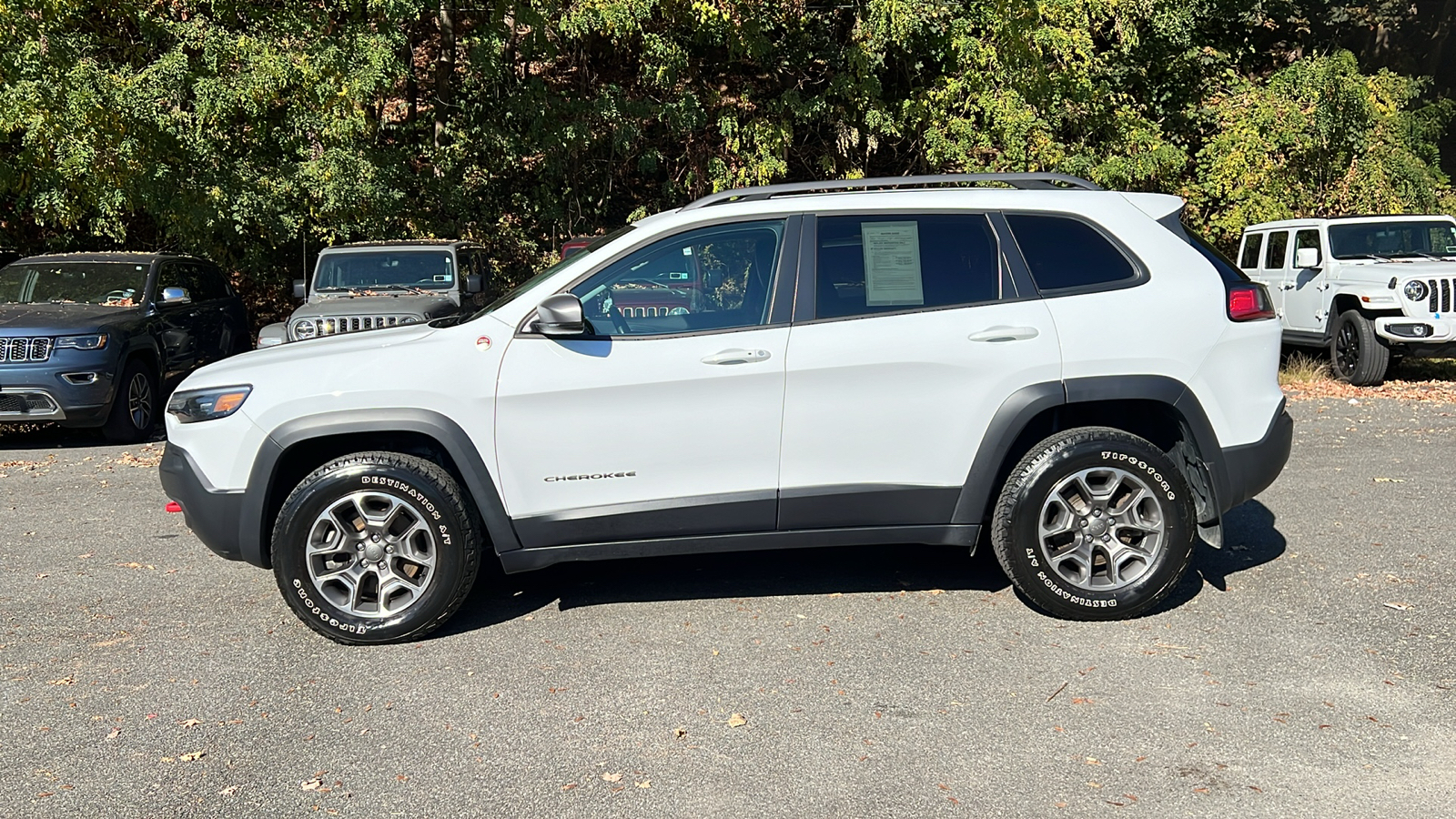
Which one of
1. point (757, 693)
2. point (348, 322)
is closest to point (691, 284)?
point (757, 693)

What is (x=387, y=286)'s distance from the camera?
12344 millimetres

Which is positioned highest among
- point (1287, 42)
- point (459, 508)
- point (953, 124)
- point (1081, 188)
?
point (1287, 42)

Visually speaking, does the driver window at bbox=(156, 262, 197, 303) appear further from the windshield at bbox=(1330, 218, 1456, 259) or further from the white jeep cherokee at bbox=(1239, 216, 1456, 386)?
the windshield at bbox=(1330, 218, 1456, 259)

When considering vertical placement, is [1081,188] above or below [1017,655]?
above

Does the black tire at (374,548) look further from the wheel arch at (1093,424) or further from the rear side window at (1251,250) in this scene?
the rear side window at (1251,250)

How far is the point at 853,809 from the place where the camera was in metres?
3.66

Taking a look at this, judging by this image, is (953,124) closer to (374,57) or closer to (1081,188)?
(374,57)

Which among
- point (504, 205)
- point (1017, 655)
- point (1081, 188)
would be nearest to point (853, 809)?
point (1017, 655)

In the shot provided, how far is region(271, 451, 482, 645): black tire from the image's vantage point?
5.11 meters

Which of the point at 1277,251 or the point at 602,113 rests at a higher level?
the point at 602,113

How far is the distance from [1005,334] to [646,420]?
155 centimetres

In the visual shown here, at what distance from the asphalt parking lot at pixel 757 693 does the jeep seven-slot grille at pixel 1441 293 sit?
7.14 m

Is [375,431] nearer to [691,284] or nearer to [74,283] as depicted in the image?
[691,284]

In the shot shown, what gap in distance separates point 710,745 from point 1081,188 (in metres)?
3.10
